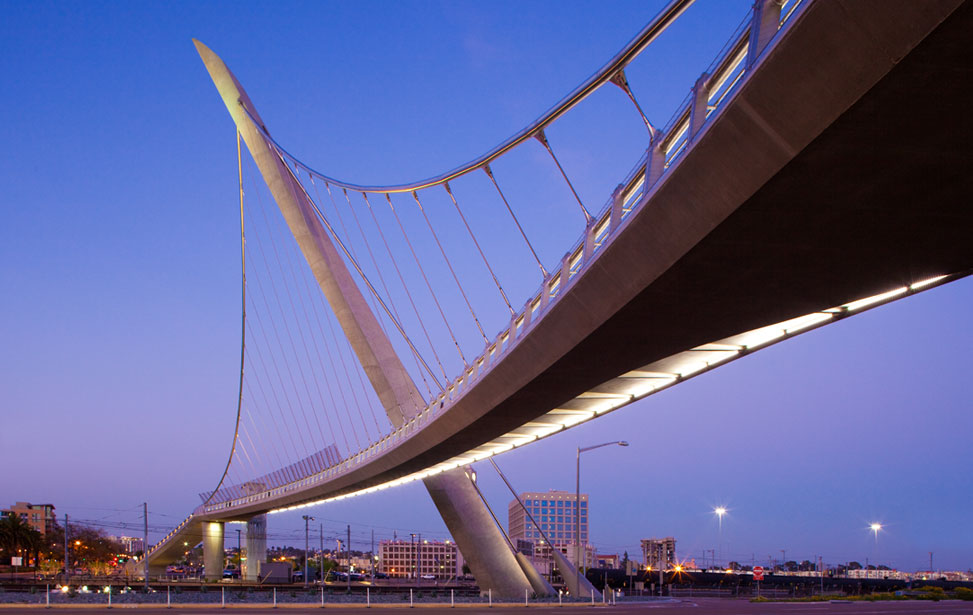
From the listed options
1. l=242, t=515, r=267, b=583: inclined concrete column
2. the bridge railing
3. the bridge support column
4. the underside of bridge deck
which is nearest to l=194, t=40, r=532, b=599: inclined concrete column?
the bridge support column

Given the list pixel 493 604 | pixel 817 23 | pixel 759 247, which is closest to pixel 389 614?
pixel 493 604

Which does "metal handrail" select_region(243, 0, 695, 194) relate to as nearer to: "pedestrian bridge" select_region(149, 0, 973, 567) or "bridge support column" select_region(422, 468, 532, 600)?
"pedestrian bridge" select_region(149, 0, 973, 567)

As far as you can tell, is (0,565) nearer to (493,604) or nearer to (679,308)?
(493,604)

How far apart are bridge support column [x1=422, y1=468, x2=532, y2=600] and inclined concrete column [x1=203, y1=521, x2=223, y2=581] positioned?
49780mm

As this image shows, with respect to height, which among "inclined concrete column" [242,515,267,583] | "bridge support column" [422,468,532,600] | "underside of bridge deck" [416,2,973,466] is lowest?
"inclined concrete column" [242,515,267,583]

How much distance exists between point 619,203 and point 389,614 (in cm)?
2332

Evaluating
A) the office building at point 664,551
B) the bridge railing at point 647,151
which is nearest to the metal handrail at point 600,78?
the bridge railing at point 647,151

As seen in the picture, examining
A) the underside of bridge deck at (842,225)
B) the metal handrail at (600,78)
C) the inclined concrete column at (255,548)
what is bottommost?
the inclined concrete column at (255,548)

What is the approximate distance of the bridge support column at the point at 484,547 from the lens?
4281 centimetres

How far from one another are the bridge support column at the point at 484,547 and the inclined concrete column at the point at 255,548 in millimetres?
49018

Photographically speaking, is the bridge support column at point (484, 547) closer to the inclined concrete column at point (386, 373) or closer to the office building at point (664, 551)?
the inclined concrete column at point (386, 373)

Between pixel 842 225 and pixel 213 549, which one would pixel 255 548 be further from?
pixel 842 225

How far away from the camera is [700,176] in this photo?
12.4 meters

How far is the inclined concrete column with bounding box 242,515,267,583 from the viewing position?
87.5 m
